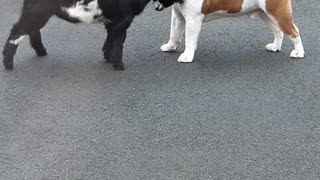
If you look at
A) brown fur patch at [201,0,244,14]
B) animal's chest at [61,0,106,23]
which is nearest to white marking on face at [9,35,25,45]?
animal's chest at [61,0,106,23]

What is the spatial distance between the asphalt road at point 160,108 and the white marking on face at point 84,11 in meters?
0.41

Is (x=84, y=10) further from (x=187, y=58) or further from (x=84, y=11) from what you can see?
(x=187, y=58)

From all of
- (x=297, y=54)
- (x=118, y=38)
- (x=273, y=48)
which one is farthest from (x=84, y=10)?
(x=297, y=54)

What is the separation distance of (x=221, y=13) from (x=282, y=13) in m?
0.44

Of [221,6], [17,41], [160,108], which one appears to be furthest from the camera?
[221,6]

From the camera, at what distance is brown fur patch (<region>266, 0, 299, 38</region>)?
14.5 feet

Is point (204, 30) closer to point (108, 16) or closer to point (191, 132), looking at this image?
point (108, 16)

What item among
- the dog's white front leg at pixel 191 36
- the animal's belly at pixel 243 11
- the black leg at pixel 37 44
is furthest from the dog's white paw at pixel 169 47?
the black leg at pixel 37 44

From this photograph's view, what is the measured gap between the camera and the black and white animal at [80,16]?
13.5ft

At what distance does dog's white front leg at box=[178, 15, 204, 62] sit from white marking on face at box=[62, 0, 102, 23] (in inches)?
26.9

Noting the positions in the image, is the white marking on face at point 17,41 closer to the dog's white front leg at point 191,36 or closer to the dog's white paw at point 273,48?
the dog's white front leg at point 191,36

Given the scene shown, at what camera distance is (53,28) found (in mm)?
5012

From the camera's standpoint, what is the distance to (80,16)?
4168 millimetres

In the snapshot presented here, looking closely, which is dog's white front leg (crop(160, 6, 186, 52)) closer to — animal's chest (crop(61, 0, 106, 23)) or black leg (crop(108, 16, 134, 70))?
black leg (crop(108, 16, 134, 70))
